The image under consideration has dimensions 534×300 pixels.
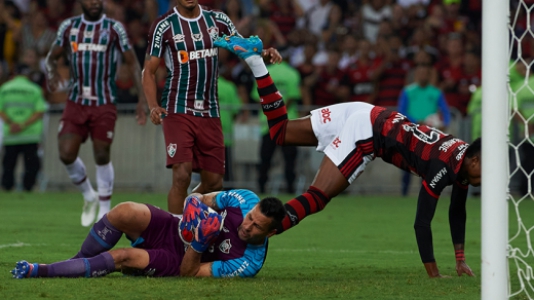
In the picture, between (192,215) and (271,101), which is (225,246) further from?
(271,101)

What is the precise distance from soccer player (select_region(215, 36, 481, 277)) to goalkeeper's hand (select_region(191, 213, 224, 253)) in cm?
61

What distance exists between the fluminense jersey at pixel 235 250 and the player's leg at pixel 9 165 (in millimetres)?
10713

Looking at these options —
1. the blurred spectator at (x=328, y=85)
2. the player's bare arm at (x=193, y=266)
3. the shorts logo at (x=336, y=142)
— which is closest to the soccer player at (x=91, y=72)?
the shorts logo at (x=336, y=142)

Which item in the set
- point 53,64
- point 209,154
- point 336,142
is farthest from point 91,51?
point 336,142

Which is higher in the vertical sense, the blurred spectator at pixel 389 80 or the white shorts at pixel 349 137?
the blurred spectator at pixel 389 80

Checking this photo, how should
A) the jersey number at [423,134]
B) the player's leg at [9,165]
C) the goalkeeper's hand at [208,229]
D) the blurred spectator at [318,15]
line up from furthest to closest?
the blurred spectator at [318,15] → the player's leg at [9,165] → the jersey number at [423,134] → the goalkeeper's hand at [208,229]

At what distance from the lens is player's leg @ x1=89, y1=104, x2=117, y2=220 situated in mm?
10703

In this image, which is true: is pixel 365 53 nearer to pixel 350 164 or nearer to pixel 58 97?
pixel 58 97

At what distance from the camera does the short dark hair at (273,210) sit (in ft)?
20.3

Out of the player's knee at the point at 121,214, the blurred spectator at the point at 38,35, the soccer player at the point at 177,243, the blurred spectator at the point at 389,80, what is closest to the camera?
the soccer player at the point at 177,243

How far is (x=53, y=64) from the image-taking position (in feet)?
35.5

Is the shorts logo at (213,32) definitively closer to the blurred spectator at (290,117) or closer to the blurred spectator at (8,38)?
the blurred spectator at (290,117)

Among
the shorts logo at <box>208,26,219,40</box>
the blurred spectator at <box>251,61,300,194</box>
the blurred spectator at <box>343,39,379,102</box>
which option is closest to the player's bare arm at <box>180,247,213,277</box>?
the shorts logo at <box>208,26,219,40</box>

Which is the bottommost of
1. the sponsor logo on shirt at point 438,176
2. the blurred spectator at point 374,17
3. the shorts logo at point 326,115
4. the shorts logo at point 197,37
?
the sponsor logo on shirt at point 438,176
